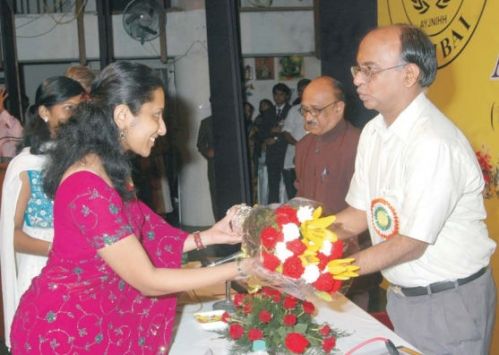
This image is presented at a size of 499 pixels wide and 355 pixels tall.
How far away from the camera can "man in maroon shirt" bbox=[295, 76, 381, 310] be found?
395 centimetres

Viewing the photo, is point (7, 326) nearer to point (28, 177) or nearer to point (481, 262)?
point (28, 177)

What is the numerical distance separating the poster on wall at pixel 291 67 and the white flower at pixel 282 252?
927 cm

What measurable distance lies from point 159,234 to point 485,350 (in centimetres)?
120

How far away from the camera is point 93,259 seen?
1.89 metres

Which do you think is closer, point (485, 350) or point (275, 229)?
point (275, 229)

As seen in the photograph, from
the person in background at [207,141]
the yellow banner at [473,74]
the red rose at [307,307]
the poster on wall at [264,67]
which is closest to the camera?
the red rose at [307,307]

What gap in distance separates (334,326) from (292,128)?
5903 millimetres

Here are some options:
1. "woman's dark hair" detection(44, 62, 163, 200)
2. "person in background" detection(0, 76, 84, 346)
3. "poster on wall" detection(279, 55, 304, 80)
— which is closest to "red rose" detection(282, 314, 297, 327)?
"woman's dark hair" detection(44, 62, 163, 200)

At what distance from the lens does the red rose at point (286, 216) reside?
1811 mm

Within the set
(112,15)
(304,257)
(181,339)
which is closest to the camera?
(304,257)

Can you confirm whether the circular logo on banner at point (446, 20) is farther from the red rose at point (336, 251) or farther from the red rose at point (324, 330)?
the red rose at point (336, 251)

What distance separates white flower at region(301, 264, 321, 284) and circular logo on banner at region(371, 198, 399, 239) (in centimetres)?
66

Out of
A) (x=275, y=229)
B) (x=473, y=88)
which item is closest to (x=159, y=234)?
(x=275, y=229)

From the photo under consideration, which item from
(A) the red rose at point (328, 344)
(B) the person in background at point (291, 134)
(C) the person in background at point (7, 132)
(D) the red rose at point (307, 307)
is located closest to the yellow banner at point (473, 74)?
(D) the red rose at point (307, 307)
